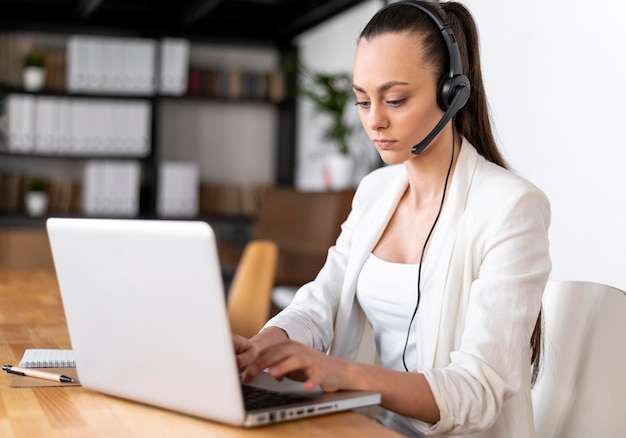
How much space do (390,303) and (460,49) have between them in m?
0.48

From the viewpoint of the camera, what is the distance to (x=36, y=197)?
5484 millimetres

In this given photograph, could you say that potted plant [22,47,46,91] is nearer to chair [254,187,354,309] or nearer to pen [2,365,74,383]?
chair [254,187,354,309]

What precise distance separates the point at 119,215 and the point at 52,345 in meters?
4.27

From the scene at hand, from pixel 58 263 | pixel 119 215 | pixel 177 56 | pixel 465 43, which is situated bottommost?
pixel 119 215

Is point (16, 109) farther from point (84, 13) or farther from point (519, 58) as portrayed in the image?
point (519, 58)

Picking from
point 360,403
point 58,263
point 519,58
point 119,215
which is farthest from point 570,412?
point 119,215

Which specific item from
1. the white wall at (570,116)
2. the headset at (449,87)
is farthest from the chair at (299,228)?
the headset at (449,87)

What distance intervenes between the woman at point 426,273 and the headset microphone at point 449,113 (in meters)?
0.02

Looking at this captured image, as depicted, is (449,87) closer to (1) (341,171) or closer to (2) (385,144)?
(2) (385,144)

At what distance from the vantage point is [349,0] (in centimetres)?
486

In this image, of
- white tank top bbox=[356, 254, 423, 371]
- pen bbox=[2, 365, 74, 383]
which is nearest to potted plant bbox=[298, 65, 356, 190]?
white tank top bbox=[356, 254, 423, 371]

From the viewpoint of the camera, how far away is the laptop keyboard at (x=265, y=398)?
1006mm

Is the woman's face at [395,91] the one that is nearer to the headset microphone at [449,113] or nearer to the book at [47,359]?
the headset microphone at [449,113]

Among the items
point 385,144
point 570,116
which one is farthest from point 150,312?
point 570,116
